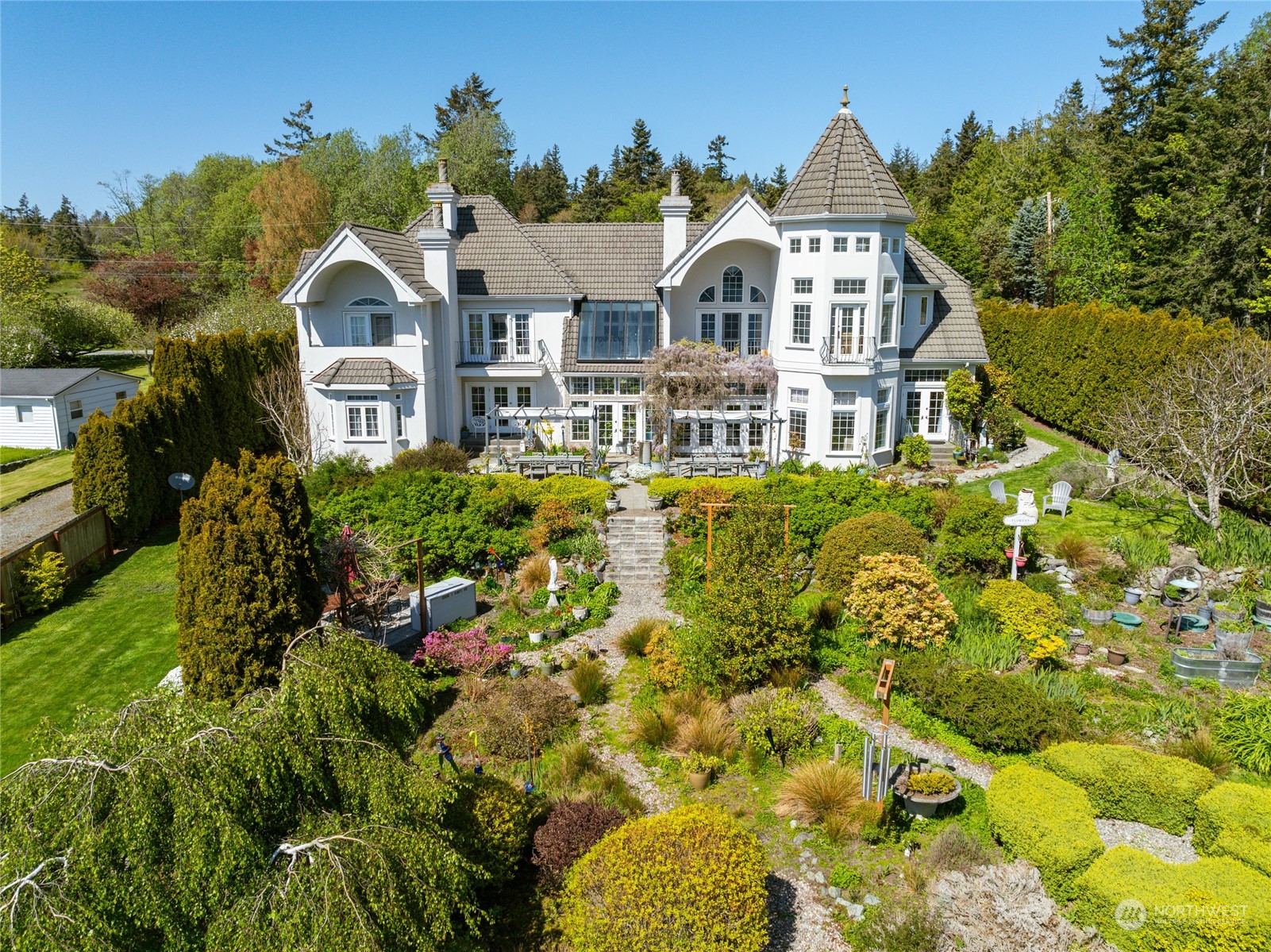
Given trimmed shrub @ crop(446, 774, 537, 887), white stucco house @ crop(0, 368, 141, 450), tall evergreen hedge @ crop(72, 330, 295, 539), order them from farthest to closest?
white stucco house @ crop(0, 368, 141, 450)
tall evergreen hedge @ crop(72, 330, 295, 539)
trimmed shrub @ crop(446, 774, 537, 887)

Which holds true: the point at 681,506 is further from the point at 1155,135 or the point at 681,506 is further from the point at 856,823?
the point at 1155,135

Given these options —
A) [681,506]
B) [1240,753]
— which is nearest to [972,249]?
[681,506]

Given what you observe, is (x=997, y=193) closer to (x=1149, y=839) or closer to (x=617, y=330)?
(x=617, y=330)

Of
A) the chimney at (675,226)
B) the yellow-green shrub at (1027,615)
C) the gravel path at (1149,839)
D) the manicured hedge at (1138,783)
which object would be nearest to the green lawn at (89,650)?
the manicured hedge at (1138,783)

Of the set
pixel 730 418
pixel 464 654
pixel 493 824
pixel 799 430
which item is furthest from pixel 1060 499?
pixel 493 824

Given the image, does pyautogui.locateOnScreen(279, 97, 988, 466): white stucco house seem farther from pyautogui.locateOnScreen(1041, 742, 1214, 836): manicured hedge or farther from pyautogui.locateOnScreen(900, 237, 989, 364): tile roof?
pyautogui.locateOnScreen(1041, 742, 1214, 836): manicured hedge

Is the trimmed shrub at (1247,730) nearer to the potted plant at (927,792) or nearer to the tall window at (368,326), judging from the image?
the potted plant at (927,792)

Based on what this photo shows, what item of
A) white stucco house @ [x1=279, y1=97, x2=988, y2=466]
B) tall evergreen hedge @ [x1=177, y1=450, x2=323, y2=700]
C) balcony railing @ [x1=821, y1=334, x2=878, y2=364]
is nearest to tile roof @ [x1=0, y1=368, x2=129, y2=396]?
white stucco house @ [x1=279, y1=97, x2=988, y2=466]
